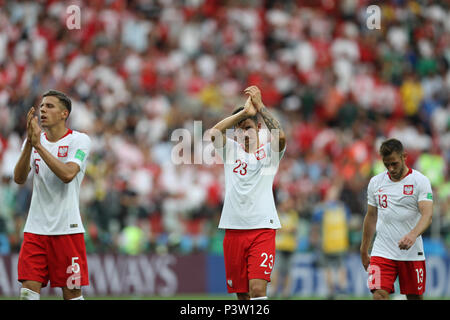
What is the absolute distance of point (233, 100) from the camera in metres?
22.0

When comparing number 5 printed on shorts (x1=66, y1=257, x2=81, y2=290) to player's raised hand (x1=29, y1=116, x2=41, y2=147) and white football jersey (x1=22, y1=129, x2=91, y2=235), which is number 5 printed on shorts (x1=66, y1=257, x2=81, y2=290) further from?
player's raised hand (x1=29, y1=116, x2=41, y2=147)

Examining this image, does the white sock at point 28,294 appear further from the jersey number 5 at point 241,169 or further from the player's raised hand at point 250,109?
the player's raised hand at point 250,109

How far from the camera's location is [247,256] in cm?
905

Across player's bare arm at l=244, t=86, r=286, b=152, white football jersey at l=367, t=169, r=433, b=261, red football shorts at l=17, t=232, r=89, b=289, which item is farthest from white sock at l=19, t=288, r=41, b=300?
white football jersey at l=367, t=169, r=433, b=261

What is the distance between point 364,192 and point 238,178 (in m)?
9.48

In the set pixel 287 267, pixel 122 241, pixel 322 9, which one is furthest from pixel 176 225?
pixel 322 9

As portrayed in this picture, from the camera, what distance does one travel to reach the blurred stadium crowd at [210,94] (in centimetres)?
1786

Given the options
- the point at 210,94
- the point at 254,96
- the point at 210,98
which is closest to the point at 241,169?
the point at 254,96

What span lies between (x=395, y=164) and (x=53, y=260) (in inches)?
152

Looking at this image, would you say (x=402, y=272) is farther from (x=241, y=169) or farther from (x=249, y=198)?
(x=241, y=169)

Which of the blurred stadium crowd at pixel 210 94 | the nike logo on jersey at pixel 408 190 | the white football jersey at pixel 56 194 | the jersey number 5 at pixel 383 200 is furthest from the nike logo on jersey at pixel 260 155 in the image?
the blurred stadium crowd at pixel 210 94

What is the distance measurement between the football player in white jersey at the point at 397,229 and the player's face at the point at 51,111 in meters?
3.54

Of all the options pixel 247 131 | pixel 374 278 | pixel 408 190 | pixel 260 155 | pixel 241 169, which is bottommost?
pixel 374 278
